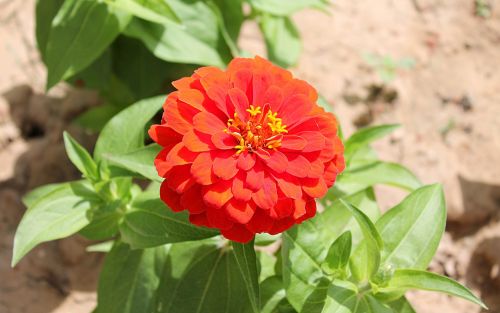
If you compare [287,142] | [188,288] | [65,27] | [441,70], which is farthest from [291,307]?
[441,70]

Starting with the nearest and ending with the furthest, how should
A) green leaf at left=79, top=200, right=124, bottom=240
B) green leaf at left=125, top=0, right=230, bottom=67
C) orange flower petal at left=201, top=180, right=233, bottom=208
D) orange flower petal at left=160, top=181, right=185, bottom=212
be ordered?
orange flower petal at left=201, top=180, right=233, bottom=208
orange flower petal at left=160, top=181, right=185, bottom=212
green leaf at left=79, top=200, right=124, bottom=240
green leaf at left=125, top=0, right=230, bottom=67

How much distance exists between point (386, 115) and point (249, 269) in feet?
4.87

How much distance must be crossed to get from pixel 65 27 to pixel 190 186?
3.18 feet

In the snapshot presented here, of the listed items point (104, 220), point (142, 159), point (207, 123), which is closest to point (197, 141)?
point (207, 123)

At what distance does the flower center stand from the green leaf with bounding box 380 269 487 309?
45 centimetres

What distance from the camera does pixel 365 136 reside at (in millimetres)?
1777

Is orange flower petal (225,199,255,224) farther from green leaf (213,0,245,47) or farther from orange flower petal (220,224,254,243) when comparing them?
green leaf (213,0,245,47)

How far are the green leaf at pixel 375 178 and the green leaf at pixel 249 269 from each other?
23.2 inches

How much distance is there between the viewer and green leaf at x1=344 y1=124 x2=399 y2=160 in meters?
1.75

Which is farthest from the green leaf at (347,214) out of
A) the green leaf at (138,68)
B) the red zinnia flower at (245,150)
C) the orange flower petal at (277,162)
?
the green leaf at (138,68)

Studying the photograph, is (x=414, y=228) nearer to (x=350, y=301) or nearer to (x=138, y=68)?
(x=350, y=301)

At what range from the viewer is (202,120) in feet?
3.99

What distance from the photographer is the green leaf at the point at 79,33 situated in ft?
6.22

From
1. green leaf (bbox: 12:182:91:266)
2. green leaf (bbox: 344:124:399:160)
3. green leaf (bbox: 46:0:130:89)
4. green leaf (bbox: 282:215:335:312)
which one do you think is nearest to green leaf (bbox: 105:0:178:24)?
green leaf (bbox: 46:0:130:89)
